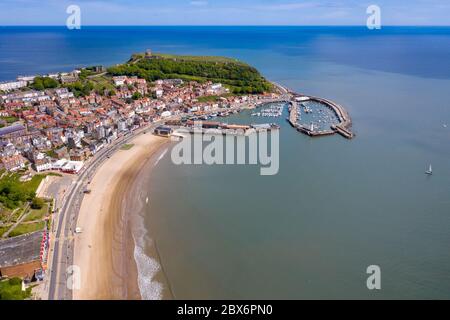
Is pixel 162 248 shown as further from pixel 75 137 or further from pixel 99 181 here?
pixel 75 137

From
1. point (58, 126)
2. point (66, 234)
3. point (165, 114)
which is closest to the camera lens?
point (66, 234)

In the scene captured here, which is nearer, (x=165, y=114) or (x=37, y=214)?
(x=37, y=214)

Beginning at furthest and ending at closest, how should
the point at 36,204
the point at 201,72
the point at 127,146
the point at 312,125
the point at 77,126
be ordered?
the point at 201,72, the point at 312,125, the point at 77,126, the point at 127,146, the point at 36,204

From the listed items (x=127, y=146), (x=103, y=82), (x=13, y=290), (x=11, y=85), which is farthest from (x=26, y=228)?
(x=11, y=85)

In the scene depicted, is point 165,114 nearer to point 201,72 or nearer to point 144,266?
point 201,72

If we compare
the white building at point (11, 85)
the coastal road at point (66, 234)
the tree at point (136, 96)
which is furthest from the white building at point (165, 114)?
the white building at point (11, 85)

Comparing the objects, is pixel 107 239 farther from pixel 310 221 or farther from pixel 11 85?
pixel 11 85

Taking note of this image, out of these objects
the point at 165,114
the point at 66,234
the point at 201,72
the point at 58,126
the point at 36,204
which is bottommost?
the point at 66,234

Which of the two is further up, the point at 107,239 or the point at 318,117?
the point at 318,117
